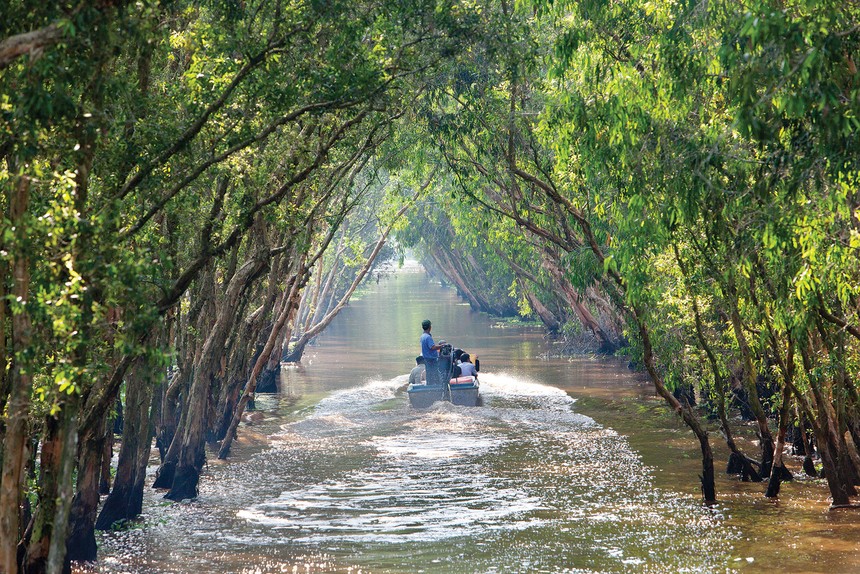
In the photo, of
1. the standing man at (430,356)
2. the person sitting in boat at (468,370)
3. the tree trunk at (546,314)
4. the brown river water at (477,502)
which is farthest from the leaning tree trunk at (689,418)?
the tree trunk at (546,314)

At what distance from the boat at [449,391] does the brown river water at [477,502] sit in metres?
0.24

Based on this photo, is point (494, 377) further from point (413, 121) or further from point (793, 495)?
point (793, 495)

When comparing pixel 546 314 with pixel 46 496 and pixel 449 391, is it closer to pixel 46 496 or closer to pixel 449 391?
pixel 449 391

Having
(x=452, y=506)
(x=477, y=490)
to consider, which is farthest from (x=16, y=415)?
(x=477, y=490)

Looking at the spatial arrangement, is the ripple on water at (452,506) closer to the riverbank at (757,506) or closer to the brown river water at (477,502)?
the brown river water at (477,502)

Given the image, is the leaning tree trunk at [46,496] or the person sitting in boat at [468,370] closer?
the leaning tree trunk at [46,496]

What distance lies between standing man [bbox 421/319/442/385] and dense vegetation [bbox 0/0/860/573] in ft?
22.2

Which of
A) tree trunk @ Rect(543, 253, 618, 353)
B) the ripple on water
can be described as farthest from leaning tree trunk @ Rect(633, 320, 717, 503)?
tree trunk @ Rect(543, 253, 618, 353)

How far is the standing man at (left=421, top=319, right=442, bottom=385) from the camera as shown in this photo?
1011 inches

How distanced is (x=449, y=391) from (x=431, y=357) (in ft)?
3.18

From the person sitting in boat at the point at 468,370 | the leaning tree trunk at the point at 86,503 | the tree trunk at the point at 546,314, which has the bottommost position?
the leaning tree trunk at the point at 86,503

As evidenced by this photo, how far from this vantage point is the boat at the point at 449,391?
84.6 ft

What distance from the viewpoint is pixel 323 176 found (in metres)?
19.5

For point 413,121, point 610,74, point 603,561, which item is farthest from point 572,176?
point 603,561
